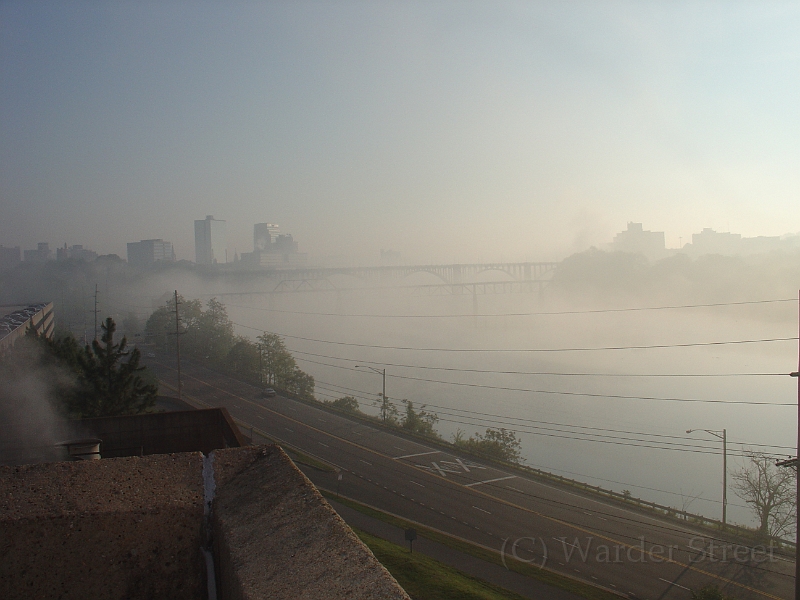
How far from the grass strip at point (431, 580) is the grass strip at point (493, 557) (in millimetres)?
685

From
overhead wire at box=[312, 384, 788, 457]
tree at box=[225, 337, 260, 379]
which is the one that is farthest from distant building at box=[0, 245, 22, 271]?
overhead wire at box=[312, 384, 788, 457]

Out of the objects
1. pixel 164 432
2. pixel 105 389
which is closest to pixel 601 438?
pixel 105 389

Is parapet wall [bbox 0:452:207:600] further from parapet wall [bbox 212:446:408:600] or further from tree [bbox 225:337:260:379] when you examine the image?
tree [bbox 225:337:260:379]

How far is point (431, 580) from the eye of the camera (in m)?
7.01

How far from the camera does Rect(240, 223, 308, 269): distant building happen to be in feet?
265

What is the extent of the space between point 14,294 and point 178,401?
35878 millimetres

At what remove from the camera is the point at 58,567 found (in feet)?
3.16

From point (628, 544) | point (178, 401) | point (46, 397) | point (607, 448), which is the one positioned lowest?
point (607, 448)

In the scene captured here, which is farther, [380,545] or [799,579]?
[380,545]

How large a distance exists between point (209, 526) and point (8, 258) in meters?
65.7

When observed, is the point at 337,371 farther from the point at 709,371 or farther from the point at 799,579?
the point at 799,579

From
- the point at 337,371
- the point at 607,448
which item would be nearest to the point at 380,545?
the point at 607,448

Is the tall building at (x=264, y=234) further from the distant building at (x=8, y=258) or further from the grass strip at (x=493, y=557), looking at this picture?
the grass strip at (x=493, y=557)

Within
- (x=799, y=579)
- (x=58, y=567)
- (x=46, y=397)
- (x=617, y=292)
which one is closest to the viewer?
(x=58, y=567)
